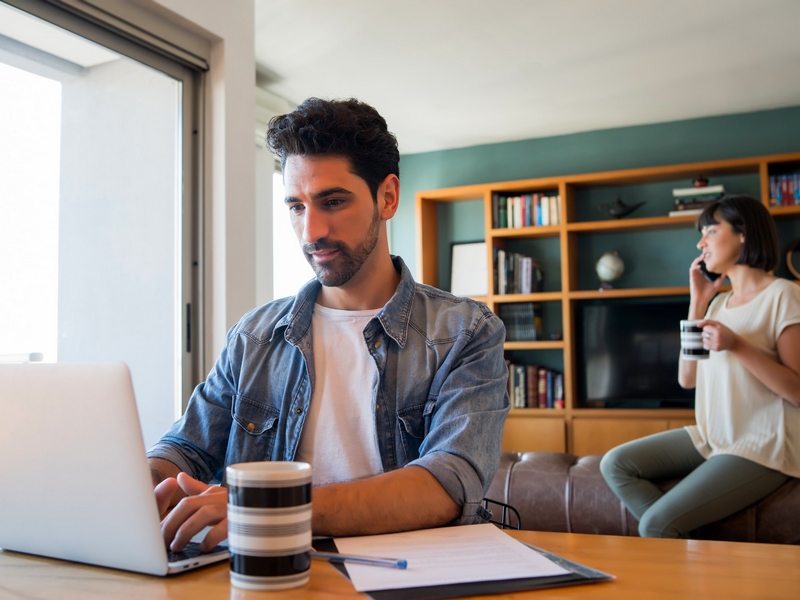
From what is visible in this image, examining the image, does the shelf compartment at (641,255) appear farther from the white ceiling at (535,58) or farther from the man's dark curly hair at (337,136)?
the man's dark curly hair at (337,136)

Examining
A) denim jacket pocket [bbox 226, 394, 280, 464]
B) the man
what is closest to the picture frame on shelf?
the man

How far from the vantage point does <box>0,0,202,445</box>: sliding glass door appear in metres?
2.11

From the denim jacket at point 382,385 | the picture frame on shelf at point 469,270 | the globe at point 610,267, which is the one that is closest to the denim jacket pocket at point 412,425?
the denim jacket at point 382,385

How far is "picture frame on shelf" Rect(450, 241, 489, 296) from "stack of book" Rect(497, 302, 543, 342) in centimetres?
27

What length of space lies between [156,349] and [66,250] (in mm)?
532

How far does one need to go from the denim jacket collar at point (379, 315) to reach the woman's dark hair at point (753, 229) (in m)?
1.54

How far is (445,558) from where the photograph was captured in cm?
71

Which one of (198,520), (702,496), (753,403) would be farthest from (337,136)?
(753,403)

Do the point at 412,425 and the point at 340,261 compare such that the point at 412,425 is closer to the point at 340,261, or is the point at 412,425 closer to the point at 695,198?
the point at 340,261

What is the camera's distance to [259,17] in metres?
3.14

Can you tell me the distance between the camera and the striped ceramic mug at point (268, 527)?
625 mm

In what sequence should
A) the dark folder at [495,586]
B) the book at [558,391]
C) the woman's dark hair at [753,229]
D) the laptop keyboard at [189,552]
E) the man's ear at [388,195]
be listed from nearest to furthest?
the dark folder at [495,586] → the laptop keyboard at [189,552] → the man's ear at [388,195] → the woman's dark hair at [753,229] → the book at [558,391]

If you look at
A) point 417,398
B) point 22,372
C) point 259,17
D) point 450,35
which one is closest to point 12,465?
point 22,372

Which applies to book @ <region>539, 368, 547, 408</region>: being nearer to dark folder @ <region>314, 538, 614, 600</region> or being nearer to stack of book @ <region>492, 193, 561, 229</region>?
stack of book @ <region>492, 193, 561, 229</region>
